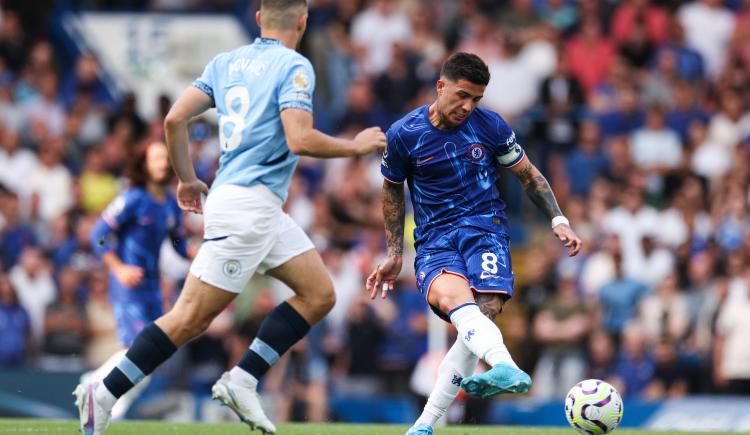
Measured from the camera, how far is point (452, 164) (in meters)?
8.78

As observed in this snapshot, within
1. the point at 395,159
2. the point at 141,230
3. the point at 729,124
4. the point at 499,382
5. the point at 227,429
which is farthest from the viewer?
the point at 729,124

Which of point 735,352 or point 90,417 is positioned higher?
point 735,352

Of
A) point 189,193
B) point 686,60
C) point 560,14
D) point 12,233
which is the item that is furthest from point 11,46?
point 189,193

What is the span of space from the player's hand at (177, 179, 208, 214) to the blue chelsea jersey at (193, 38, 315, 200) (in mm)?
381

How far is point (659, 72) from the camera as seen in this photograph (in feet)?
62.3

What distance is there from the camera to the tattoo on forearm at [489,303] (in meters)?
8.51

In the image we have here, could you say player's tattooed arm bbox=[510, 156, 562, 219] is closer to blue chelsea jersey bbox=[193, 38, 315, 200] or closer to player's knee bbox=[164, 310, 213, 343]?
blue chelsea jersey bbox=[193, 38, 315, 200]

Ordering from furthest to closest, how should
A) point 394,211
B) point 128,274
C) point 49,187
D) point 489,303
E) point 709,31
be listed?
1. point 709,31
2. point 49,187
3. point 128,274
4. point 394,211
5. point 489,303

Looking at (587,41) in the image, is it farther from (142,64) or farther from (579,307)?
(142,64)

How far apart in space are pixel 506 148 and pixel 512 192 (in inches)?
370

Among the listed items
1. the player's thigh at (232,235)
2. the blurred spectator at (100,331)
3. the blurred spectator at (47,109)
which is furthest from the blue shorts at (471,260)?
the blurred spectator at (47,109)

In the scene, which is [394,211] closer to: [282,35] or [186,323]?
[282,35]

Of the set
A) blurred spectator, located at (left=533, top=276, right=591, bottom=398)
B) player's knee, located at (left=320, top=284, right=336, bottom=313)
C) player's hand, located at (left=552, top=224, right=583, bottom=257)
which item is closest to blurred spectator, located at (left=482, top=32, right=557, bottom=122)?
blurred spectator, located at (left=533, top=276, right=591, bottom=398)

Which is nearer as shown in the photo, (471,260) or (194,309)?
(194,309)
